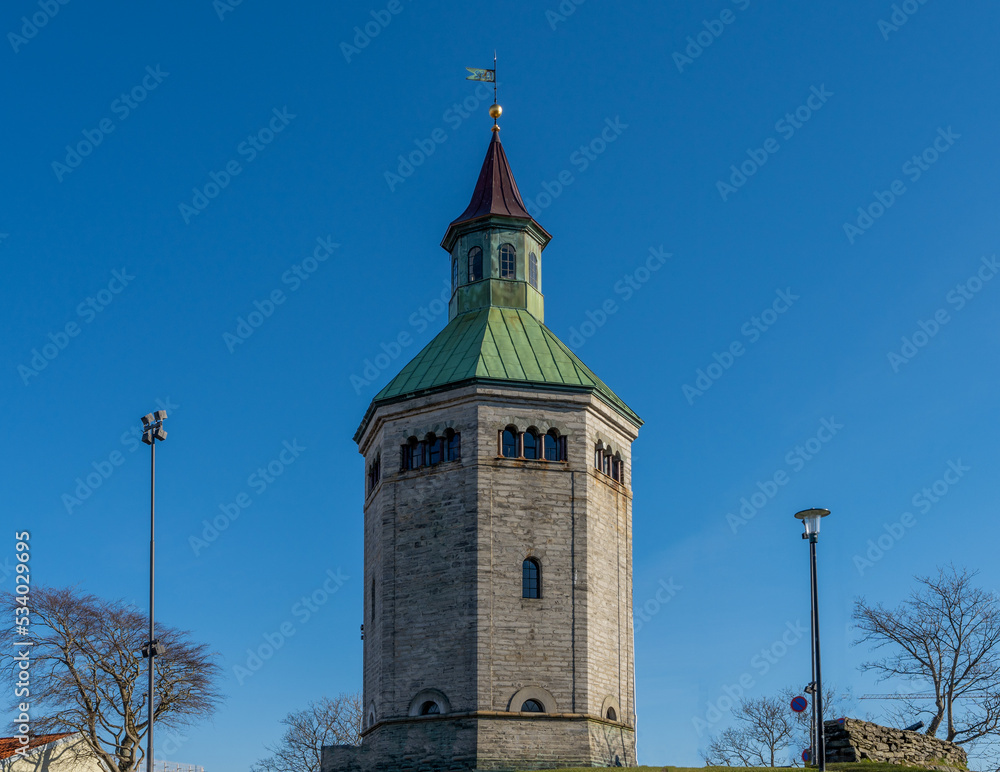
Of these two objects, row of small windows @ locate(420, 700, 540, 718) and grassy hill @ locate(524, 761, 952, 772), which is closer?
grassy hill @ locate(524, 761, 952, 772)

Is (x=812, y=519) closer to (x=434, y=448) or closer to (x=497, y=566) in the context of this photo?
(x=497, y=566)

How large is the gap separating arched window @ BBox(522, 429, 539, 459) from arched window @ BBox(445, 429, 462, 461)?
2.03 meters

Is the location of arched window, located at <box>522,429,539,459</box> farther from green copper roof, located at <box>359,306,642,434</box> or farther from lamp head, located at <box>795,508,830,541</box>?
lamp head, located at <box>795,508,830,541</box>

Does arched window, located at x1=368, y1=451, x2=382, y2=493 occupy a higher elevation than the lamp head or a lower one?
higher

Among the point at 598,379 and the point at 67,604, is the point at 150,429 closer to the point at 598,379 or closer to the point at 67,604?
the point at 598,379

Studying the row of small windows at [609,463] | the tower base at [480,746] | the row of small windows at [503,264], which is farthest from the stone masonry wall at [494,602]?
the row of small windows at [503,264]

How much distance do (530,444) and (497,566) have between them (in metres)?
4.11

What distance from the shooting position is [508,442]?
37.3 metres

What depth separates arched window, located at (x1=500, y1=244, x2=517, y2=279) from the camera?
42844 mm

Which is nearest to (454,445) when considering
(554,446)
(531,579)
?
(554,446)

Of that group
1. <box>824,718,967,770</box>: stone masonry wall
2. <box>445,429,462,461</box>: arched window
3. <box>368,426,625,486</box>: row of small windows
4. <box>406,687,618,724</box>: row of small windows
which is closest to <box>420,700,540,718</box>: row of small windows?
<box>406,687,618,724</box>: row of small windows

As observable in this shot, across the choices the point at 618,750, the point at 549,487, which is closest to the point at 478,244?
the point at 549,487

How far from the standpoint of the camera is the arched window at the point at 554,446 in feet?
123

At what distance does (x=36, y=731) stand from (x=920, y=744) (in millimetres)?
30872
